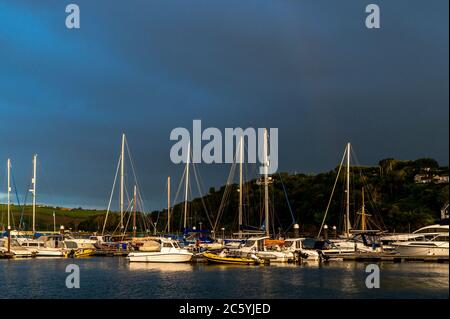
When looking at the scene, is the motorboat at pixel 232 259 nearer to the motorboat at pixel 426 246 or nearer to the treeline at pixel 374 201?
the motorboat at pixel 426 246

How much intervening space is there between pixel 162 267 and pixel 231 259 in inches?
342

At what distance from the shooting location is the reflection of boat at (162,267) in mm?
68037

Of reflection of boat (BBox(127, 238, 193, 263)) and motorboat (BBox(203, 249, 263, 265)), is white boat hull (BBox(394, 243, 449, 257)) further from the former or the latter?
reflection of boat (BBox(127, 238, 193, 263))

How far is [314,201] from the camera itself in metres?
193

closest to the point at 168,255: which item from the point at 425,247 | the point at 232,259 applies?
the point at 232,259

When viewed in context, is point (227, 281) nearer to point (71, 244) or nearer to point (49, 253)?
point (49, 253)

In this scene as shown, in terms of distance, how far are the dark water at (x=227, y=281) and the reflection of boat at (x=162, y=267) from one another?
0.39 ft

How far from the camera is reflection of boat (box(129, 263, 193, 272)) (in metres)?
68.0

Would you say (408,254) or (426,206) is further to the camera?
(426,206)

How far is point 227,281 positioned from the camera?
54906mm
